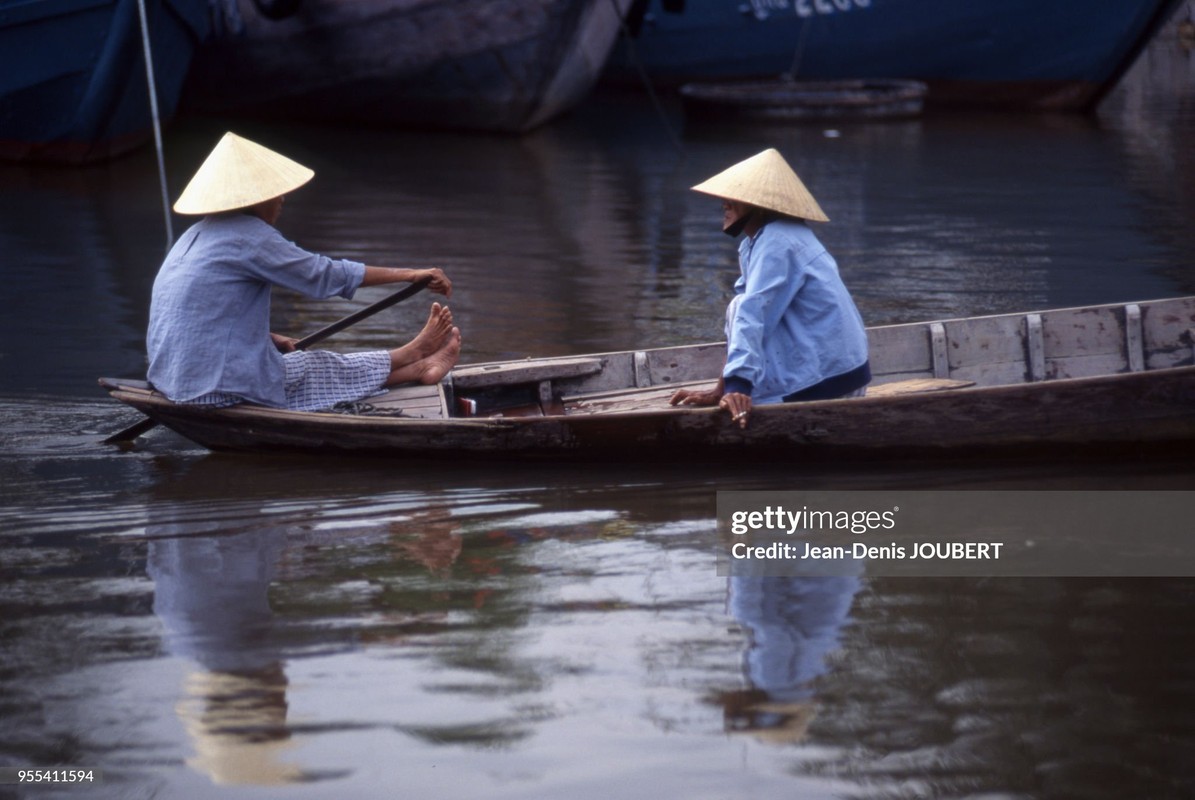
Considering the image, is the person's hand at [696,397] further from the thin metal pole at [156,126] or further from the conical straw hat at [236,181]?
the thin metal pole at [156,126]

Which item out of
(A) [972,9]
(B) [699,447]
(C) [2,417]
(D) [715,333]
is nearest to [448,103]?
(A) [972,9]

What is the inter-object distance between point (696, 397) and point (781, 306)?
0.48 meters

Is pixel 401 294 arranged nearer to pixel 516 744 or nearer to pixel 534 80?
pixel 516 744

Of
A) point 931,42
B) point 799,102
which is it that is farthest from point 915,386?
point 931,42

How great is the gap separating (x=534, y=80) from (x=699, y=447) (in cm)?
1049

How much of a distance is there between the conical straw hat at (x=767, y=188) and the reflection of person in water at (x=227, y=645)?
1.75 meters

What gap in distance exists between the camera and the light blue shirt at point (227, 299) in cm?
465

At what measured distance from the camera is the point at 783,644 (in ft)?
11.3

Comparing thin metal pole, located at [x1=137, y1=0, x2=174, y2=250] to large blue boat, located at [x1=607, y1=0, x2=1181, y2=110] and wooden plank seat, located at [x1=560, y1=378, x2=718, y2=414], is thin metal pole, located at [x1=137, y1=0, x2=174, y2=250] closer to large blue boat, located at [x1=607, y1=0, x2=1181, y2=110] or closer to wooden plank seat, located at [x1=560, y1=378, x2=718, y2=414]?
wooden plank seat, located at [x1=560, y1=378, x2=718, y2=414]

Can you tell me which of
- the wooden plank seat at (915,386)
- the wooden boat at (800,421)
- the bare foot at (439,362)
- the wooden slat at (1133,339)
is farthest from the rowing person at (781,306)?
the wooden slat at (1133,339)

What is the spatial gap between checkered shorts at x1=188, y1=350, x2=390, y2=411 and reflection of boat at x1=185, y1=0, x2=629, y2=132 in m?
9.55

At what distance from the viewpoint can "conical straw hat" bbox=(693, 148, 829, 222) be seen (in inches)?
Answer: 177

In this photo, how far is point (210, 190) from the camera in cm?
462

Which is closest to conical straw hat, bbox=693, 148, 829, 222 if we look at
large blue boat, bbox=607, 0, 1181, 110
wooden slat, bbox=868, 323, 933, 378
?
wooden slat, bbox=868, 323, 933, 378
